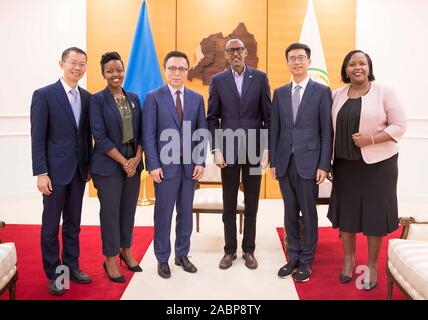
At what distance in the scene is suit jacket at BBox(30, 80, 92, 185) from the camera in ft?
9.29

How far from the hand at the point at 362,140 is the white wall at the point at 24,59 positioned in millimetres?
4412

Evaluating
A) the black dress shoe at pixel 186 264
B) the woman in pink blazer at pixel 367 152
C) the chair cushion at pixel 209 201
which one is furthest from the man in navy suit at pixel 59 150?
the woman in pink blazer at pixel 367 152

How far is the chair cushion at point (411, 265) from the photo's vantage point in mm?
2172

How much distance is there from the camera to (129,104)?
3.16m

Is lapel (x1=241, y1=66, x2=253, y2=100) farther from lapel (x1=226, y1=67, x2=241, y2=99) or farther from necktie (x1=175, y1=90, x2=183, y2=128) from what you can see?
necktie (x1=175, y1=90, x2=183, y2=128)

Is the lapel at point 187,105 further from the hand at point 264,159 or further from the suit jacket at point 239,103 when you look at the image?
the hand at point 264,159

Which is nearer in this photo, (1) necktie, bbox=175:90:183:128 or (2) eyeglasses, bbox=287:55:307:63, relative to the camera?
(2) eyeglasses, bbox=287:55:307:63

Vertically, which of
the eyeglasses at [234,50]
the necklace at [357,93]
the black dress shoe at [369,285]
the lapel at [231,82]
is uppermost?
the eyeglasses at [234,50]

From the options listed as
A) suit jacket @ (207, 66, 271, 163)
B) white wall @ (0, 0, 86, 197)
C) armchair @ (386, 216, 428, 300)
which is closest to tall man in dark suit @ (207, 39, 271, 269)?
suit jacket @ (207, 66, 271, 163)

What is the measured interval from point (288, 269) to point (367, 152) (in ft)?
3.45

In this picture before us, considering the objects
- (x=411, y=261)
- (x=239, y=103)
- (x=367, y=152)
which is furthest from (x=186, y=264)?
(x=411, y=261)

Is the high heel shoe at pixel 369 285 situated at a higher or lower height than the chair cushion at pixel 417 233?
lower

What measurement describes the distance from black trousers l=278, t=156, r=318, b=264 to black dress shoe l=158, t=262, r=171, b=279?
930 millimetres

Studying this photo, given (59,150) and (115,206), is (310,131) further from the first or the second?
(59,150)
